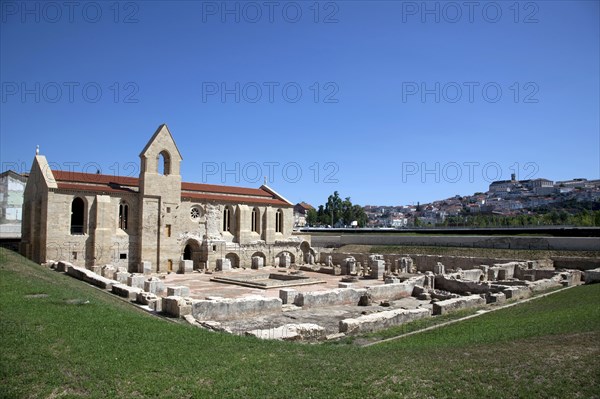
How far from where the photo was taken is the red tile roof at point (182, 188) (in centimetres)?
3828

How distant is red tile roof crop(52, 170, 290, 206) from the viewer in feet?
126

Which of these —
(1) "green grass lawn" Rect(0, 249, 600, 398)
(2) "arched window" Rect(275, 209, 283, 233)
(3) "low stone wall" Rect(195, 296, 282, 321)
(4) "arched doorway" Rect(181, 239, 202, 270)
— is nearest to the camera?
(1) "green grass lawn" Rect(0, 249, 600, 398)

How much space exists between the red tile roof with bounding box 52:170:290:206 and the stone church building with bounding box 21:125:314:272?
91mm

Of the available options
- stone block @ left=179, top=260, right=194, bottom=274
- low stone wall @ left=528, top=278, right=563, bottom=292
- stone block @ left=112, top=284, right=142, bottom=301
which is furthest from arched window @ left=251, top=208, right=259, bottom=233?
low stone wall @ left=528, top=278, right=563, bottom=292

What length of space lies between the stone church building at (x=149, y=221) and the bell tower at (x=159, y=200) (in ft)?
0.29

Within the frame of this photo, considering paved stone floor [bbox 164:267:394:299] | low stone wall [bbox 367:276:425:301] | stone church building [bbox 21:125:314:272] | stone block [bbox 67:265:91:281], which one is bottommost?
paved stone floor [bbox 164:267:394:299]

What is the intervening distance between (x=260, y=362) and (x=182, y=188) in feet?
128

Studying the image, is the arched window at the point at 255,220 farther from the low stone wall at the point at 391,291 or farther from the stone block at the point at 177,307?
the stone block at the point at 177,307

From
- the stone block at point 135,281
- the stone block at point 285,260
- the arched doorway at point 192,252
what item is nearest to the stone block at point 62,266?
the stone block at point 135,281

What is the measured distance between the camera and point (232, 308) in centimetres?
2033

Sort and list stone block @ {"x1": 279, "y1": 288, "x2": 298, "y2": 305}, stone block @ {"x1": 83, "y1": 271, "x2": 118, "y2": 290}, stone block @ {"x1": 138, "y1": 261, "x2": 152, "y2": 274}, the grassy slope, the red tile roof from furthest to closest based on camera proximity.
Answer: the grassy slope, the red tile roof, stone block @ {"x1": 138, "y1": 261, "x2": 152, "y2": 274}, stone block @ {"x1": 83, "y1": 271, "x2": 118, "y2": 290}, stone block @ {"x1": 279, "y1": 288, "x2": 298, "y2": 305}

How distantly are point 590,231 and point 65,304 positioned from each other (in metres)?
50.5

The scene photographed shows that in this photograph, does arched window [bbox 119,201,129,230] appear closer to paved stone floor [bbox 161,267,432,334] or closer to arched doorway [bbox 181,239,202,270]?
arched doorway [bbox 181,239,202,270]

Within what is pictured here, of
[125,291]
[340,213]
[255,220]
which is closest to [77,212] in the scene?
[255,220]
